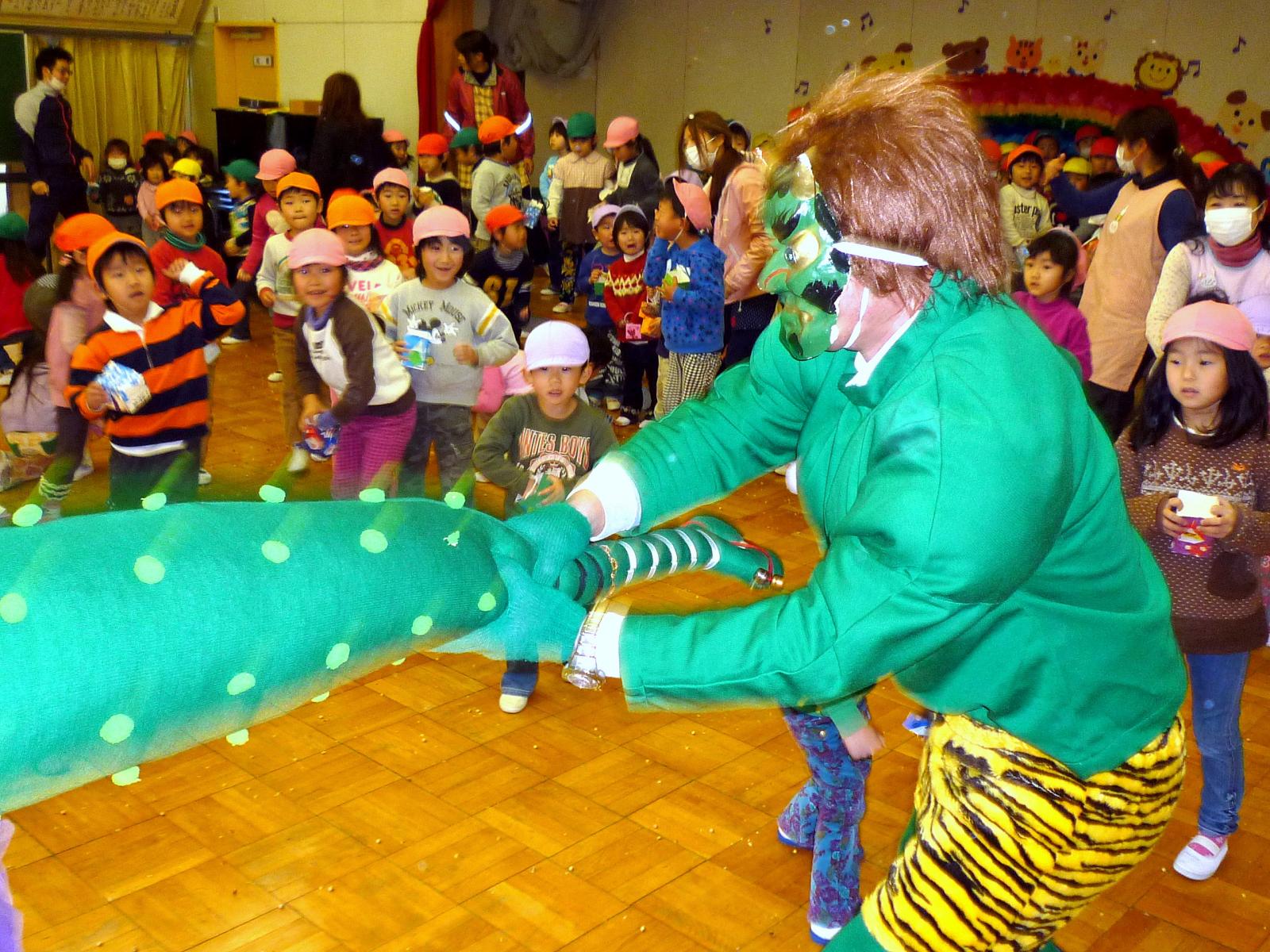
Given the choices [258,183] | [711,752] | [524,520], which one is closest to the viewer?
[524,520]

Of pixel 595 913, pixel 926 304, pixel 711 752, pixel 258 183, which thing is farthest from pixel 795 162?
pixel 258 183

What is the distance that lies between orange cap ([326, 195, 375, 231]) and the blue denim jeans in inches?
137

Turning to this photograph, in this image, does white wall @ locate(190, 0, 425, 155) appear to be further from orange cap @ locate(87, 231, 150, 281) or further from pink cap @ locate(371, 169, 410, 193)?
orange cap @ locate(87, 231, 150, 281)

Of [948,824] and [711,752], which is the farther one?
[711,752]

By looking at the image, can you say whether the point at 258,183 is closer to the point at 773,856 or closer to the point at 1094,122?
the point at 1094,122

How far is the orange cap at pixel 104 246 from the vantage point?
3.29m

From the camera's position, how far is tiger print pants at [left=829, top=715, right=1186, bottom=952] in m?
1.48

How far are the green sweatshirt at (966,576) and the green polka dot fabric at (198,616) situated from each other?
0.85 feet

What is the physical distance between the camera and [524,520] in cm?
148

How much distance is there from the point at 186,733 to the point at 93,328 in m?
2.51

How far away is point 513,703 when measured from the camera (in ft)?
10.6

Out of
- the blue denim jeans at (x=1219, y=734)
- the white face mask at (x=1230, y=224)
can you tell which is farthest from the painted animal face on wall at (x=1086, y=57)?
the blue denim jeans at (x=1219, y=734)

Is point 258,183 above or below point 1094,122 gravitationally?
below

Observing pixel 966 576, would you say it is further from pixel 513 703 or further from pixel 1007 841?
pixel 513 703
